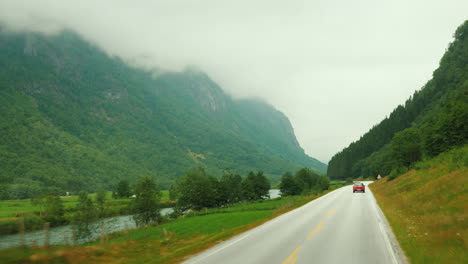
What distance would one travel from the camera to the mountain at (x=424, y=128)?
44541 millimetres

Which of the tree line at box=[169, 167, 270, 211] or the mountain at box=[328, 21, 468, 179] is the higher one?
the mountain at box=[328, 21, 468, 179]

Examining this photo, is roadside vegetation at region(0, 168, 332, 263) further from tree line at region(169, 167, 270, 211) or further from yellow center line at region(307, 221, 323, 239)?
yellow center line at region(307, 221, 323, 239)

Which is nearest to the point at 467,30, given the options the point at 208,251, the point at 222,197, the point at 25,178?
the point at 222,197

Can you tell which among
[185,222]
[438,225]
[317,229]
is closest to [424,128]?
[185,222]

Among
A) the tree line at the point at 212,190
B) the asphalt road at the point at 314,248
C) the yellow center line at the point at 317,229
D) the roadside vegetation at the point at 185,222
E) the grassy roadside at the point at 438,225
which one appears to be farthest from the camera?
the tree line at the point at 212,190

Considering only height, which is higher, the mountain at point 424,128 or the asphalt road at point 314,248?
the mountain at point 424,128

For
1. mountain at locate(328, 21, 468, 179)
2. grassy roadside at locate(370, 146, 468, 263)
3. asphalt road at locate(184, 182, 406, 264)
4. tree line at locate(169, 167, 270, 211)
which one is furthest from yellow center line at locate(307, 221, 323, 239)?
tree line at locate(169, 167, 270, 211)

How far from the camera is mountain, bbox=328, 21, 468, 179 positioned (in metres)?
44.5

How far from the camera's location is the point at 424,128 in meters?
60.3

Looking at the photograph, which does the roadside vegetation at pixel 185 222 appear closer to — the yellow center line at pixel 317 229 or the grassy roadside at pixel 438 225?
the yellow center line at pixel 317 229

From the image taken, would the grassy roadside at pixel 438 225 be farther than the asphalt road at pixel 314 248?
No

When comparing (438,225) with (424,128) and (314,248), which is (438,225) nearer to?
(314,248)

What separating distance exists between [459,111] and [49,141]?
184877 millimetres

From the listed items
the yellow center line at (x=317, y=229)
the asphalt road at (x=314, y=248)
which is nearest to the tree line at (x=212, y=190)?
the yellow center line at (x=317, y=229)
